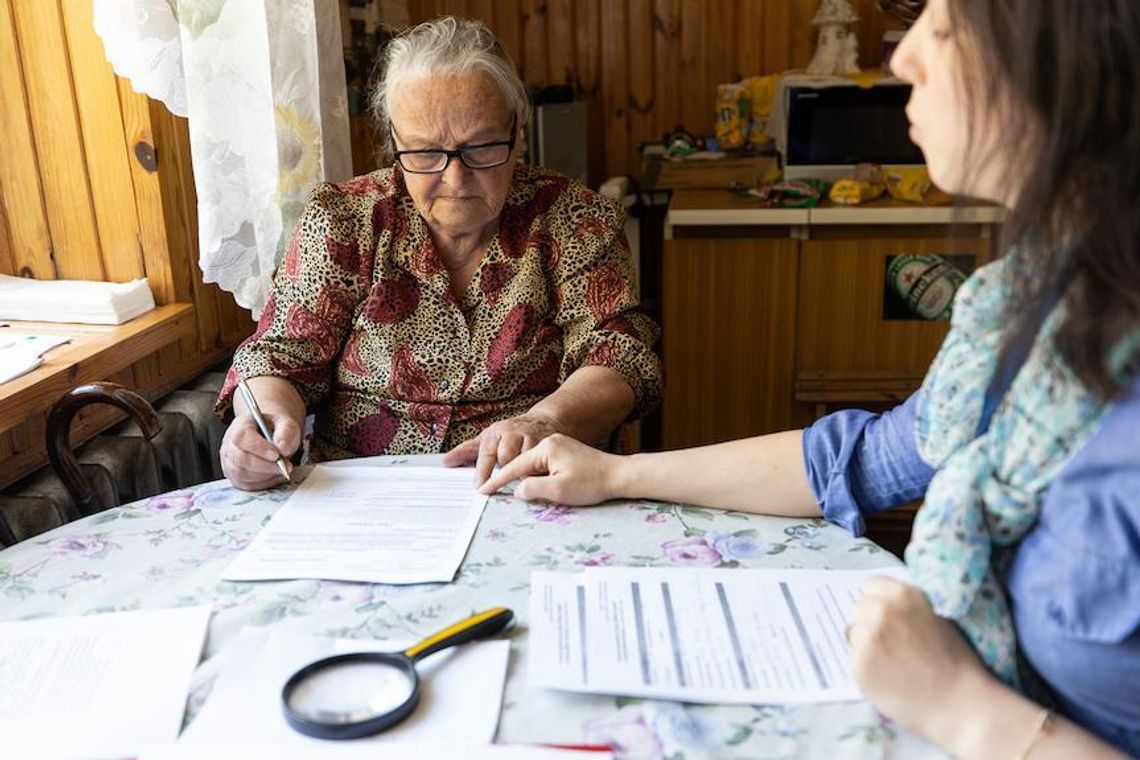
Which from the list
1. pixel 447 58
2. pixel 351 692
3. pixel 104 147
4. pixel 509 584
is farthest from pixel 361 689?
pixel 104 147

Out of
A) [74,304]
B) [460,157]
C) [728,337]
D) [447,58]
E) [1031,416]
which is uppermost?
[447,58]

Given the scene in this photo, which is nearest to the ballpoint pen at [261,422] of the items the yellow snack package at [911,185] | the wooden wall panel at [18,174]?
the wooden wall panel at [18,174]

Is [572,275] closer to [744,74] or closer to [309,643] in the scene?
[309,643]

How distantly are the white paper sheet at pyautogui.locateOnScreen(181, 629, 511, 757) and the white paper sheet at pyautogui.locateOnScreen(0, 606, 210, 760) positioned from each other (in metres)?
0.03

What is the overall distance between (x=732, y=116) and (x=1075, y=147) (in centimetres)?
244

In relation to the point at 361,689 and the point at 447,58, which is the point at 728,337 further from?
the point at 361,689

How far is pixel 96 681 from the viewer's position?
31.1 inches

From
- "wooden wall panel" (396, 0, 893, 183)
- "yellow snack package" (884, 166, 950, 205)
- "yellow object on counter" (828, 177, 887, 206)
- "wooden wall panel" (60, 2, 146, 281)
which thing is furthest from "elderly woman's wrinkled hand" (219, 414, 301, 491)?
"wooden wall panel" (396, 0, 893, 183)

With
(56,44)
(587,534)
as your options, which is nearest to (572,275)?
(587,534)

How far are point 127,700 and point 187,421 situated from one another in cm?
107

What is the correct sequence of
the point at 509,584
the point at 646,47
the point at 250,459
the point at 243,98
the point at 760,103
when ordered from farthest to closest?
the point at 646,47 < the point at 760,103 < the point at 243,98 < the point at 250,459 < the point at 509,584

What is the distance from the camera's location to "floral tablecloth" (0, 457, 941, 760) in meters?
0.71

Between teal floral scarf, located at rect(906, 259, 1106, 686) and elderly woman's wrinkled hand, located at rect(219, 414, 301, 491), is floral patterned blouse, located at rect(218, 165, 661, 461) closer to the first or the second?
elderly woman's wrinkled hand, located at rect(219, 414, 301, 491)

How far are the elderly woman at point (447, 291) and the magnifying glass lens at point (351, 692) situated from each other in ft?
2.33
